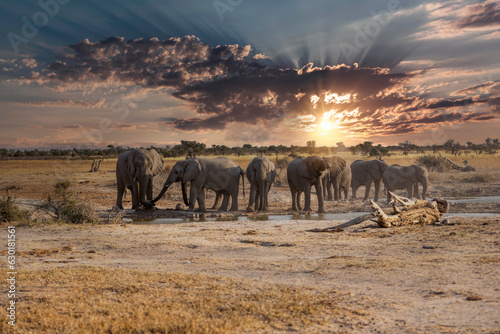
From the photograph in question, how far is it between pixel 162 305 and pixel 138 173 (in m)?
15.3

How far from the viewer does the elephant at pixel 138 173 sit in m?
20.5

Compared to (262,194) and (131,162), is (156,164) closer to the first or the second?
(131,162)

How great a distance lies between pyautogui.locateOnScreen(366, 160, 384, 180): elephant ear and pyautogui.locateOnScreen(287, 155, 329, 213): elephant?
17.1 ft

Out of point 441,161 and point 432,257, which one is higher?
point 441,161

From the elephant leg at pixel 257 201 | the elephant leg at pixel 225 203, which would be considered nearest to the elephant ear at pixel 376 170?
the elephant leg at pixel 257 201

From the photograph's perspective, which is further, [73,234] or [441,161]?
[441,161]

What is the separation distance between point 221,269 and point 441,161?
36050 millimetres

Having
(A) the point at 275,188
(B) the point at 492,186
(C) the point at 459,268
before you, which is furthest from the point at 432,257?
(B) the point at 492,186

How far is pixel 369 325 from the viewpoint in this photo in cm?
513

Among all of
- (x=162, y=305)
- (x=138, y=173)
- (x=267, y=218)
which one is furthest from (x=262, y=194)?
(x=162, y=305)

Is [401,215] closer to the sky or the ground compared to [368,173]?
closer to the ground

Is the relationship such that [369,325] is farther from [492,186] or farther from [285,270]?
[492,186]

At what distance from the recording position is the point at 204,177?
789 inches

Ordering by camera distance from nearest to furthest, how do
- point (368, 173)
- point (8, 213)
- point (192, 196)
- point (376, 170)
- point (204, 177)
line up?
point (8, 213), point (192, 196), point (204, 177), point (376, 170), point (368, 173)
